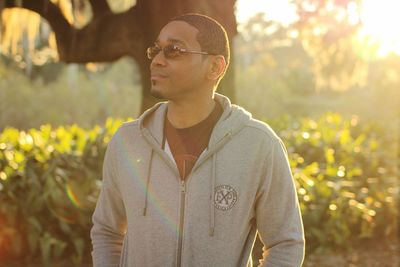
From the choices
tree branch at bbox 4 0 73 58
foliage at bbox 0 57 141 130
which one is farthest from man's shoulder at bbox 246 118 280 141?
foliage at bbox 0 57 141 130

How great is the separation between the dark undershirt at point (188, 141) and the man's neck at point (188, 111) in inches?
0.8

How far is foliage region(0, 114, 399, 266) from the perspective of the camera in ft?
24.0

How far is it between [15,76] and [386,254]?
69.7 ft

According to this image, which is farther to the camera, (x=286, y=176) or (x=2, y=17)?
(x=2, y=17)

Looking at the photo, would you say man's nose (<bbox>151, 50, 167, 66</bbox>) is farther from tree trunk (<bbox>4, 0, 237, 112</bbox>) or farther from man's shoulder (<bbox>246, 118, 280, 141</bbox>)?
tree trunk (<bbox>4, 0, 237, 112</bbox>)

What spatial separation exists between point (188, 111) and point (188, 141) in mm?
128

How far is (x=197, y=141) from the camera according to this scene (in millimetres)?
2875

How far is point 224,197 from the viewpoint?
2721 millimetres

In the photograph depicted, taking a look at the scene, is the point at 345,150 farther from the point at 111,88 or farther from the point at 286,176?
the point at 111,88

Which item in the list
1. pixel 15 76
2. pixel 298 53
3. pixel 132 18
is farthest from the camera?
pixel 298 53

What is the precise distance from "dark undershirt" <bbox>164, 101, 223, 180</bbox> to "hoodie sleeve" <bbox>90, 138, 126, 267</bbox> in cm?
29

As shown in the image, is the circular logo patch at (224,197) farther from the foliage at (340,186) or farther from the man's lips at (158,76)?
the foliage at (340,186)

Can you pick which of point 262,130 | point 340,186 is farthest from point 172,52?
point 340,186

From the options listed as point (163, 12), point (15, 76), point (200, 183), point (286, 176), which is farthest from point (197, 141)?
point (15, 76)
